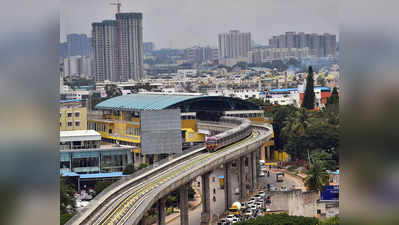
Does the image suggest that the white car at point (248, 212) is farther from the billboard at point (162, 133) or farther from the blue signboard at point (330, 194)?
the billboard at point (162, 133)

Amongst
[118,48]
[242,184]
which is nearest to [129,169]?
[242,184]

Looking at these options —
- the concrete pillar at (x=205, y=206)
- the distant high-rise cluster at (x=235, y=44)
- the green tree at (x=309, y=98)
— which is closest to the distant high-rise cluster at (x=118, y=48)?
the distant high-rise cluster at (x=235, y=44)

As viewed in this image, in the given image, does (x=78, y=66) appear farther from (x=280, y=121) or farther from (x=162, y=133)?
(x=162, y=133)

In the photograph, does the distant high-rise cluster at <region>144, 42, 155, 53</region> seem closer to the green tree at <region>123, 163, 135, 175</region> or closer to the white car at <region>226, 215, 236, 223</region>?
the green tree at <region>123, 163, 135, 175</region>

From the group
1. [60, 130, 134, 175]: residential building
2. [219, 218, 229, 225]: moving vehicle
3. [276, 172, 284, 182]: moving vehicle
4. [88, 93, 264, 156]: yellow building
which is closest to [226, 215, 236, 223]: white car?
[219, 218, 229, 225]: moving vehicle

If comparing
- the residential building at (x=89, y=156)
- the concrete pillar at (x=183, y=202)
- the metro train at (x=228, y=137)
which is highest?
the metro train at (x=228, y=137)
